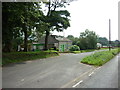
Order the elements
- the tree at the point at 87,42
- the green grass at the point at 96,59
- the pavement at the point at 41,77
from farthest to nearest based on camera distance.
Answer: the tree at the point at 87,42 → the green grass at the point at 96,59 → the pavement at the point at 41,77

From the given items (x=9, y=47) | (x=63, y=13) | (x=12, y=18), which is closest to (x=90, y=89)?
(x=12, y=18)

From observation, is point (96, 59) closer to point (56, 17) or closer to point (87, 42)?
point (56, 17)

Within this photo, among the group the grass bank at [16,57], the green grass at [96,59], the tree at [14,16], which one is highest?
the tree at [14,16]

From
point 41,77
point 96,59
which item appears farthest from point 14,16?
point 96,59

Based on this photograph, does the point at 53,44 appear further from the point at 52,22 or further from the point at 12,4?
Result: the point at 12,4

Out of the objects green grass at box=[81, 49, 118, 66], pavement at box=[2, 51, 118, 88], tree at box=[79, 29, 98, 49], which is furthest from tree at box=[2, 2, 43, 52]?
tree at box=[79, 29, 98, 49]

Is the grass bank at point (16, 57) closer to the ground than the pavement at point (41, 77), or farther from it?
farther from it

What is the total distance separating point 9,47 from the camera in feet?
65.1

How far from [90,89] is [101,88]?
1.92 feet

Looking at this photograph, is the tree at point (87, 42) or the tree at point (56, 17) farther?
the tree at point (87, 42)

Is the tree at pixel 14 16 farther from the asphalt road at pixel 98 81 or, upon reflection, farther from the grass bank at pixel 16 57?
the asphalt road at pixel 98 81

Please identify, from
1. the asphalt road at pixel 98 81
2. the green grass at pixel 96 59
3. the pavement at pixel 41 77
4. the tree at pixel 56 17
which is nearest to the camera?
the pavement at pixel 41 77

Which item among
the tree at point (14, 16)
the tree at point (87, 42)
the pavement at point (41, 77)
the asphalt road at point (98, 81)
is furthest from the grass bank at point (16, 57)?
the tree at point (87, 42)

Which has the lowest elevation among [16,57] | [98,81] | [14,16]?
[98,81]
